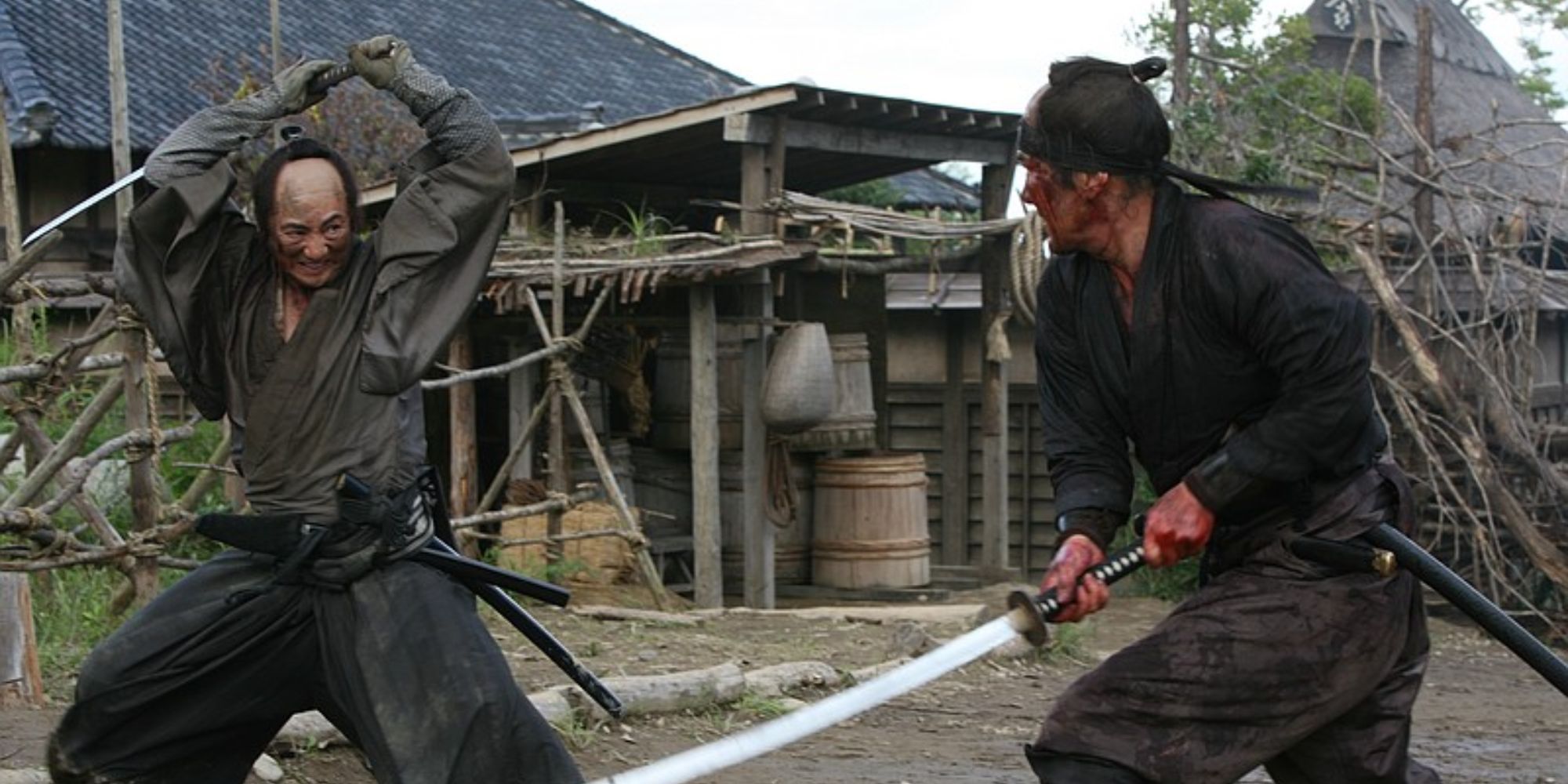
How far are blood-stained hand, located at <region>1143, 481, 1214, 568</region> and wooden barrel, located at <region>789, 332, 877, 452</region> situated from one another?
30.4 feet

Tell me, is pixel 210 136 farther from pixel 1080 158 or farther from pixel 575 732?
pixel 575 732

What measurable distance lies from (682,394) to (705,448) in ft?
3.80

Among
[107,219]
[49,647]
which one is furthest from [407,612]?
[107,219]

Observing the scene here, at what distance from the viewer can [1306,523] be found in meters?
3.79

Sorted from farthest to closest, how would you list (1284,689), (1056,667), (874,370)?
(874,370) → (1056,667) → (1284,689)

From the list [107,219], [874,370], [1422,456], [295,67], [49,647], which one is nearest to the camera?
[295,67]

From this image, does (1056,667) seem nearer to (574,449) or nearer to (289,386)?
(574,449)

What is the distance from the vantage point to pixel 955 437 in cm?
1526

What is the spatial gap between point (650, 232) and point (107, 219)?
6.69m

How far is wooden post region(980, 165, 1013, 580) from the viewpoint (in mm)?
13891

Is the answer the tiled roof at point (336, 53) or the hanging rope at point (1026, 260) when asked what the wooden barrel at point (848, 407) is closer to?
the hanging rope at point (1026, 260)

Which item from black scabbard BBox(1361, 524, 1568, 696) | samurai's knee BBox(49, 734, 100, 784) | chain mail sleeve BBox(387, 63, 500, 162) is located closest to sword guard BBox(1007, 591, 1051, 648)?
black scabbard BBox(1361, 524, 1568, 696)

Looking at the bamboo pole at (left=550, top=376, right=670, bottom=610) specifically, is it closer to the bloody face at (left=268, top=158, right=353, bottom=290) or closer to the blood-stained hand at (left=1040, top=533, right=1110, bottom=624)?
the bloody face at (left=268, top=158, right=353, bottom=290)

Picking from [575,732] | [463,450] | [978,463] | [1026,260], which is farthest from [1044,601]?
[978,463]
